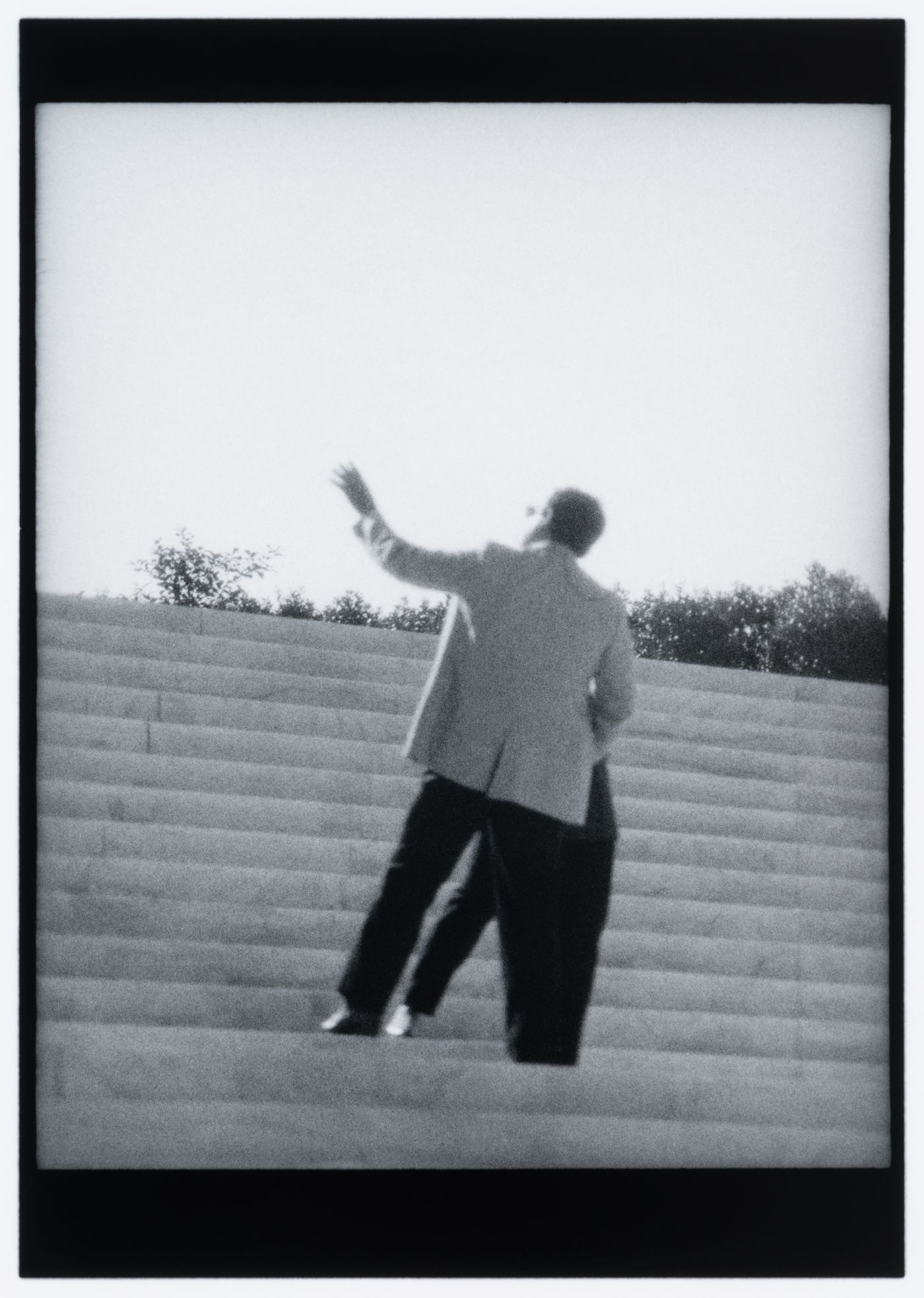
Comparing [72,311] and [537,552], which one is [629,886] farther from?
[72,311]

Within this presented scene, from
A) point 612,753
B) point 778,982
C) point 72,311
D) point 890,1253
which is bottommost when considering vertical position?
point 890,1253

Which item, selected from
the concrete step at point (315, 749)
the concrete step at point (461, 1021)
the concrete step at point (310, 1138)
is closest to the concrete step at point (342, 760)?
the concrete step at point (315, 749)

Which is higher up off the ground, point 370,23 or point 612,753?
point 370,23

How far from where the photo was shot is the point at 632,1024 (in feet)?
13.5

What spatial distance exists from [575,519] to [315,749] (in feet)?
2.90

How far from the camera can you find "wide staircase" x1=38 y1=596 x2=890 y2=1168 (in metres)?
4.04

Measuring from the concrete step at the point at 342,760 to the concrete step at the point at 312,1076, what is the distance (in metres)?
0.63

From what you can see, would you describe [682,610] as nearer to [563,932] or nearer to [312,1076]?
[563,932]

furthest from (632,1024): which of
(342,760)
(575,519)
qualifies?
(575,519)

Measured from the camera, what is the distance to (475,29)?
4160mm

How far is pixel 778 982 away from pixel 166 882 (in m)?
1.42

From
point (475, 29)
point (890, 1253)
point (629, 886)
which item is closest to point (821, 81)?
point (475, 29)

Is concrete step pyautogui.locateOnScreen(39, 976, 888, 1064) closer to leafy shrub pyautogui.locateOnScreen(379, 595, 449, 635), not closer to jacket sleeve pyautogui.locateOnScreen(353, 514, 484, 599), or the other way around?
leafy shrub pyautogui.locateOnScreen(379, 595, 449, 635)

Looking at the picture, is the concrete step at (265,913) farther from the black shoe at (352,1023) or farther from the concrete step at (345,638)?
the concrete step at (345,638)
